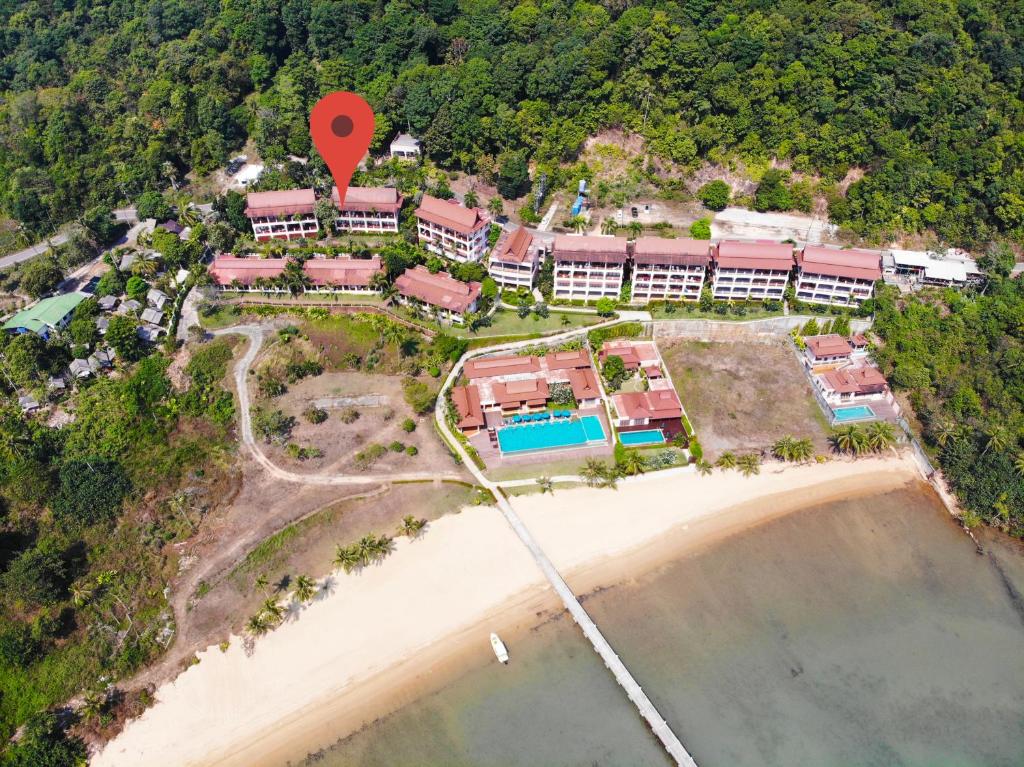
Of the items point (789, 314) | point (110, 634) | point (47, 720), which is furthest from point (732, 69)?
point (47, 720)

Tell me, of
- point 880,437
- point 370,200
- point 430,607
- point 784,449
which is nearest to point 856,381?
point 880,437

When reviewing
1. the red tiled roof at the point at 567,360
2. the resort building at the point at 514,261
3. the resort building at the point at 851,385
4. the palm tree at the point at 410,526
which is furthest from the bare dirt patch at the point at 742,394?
the palm tree at the point at 410,526

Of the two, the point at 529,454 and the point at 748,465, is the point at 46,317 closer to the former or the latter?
the point at 529,454

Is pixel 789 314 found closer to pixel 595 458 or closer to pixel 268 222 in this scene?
pixel 595 458

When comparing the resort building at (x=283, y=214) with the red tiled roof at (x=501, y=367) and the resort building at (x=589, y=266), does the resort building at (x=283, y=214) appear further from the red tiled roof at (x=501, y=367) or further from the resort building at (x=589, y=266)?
the resort building at (x=589, y=266)

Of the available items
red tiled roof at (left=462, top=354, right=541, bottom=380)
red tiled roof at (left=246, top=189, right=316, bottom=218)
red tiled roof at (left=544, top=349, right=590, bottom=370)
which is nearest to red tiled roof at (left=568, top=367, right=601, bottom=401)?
red tiled roof at (left=544, top=349, right=590, bottom=370)

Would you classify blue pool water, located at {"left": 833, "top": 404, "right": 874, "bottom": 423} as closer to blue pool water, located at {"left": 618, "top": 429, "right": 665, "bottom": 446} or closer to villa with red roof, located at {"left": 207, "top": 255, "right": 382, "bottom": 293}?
blue pool water, located at {"left": 618, "top": 429, "right": 665, "bottom": 446}
